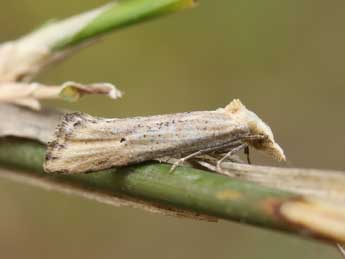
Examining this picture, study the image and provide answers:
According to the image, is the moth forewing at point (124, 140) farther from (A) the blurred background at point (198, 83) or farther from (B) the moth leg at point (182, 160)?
(A) the blurred background at point (198, 83)

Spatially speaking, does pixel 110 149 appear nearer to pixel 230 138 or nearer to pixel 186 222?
pixel 230 138

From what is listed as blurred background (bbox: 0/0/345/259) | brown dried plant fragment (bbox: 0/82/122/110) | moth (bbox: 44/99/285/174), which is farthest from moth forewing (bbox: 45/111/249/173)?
blurred background (bbox: 0/0/345/259)

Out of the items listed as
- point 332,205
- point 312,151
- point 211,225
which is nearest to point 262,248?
point 211,225

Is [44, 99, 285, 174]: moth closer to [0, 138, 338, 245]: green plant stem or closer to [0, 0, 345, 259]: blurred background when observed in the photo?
[0, 138, 338, 245]: green plant stem

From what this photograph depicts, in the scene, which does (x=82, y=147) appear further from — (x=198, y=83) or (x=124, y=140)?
(x=198, y=83)

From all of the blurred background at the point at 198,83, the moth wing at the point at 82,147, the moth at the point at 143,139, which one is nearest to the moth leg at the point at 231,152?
the moth at the point at 143,139

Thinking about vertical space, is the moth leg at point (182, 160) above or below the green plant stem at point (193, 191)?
above

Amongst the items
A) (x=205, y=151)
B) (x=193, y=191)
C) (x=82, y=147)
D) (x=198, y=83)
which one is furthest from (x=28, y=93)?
(x=198, y=83)
